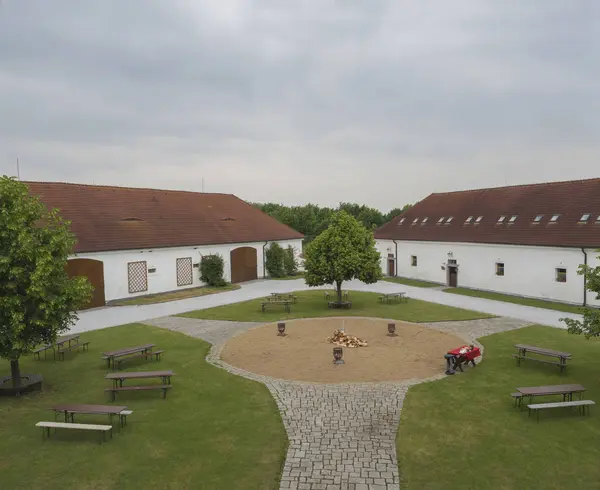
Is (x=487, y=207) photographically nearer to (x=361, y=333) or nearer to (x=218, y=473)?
(x=361, y=333)

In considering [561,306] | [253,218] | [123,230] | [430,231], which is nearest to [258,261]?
[253,218]

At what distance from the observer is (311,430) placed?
32.3 ft

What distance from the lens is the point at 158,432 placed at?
9797 mm

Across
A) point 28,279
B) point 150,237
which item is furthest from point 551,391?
point 150,237

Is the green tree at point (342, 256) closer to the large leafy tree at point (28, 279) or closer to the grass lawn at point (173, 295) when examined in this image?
the grass lawn at point (173, 295)

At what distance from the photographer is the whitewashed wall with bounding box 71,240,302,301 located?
86.6 feet

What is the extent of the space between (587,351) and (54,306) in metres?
17.5

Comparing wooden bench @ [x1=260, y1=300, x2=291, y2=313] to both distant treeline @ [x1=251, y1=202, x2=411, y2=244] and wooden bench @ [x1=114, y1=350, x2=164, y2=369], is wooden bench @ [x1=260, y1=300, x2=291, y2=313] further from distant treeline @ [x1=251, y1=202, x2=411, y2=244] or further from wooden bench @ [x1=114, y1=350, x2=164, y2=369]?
distant treeline @ [x1=251, y1=202, x2=411, y2=244]

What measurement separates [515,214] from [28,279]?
28.9m

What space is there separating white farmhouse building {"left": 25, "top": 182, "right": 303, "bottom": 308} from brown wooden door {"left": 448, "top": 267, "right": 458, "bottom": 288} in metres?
14.2

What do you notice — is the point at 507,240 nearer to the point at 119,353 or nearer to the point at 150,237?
the point at 150,237

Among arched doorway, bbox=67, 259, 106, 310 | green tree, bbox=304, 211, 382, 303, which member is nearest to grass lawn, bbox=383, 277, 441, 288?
green tree, bbox=304, 211, 382, 303

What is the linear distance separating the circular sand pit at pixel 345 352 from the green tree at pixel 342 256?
10.0 feet

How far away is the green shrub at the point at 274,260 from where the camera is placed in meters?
37.3
